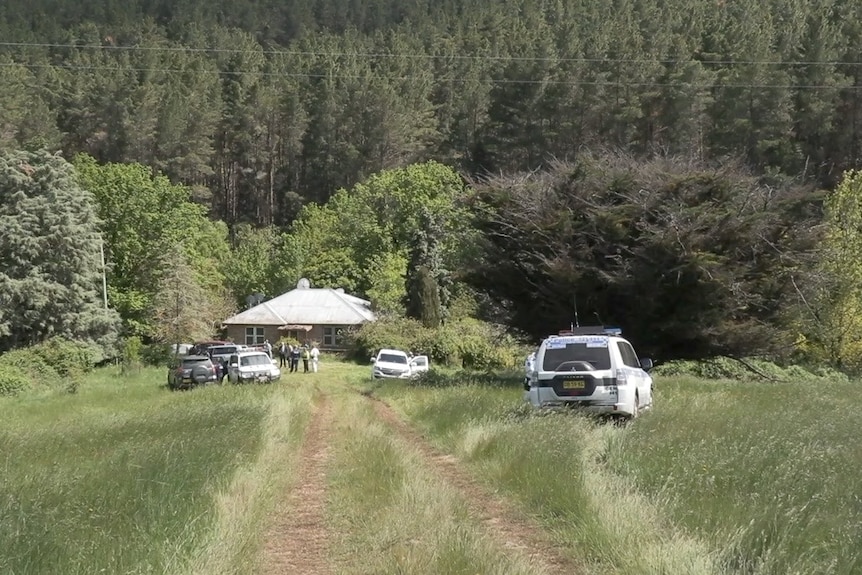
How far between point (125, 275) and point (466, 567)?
5784 cm

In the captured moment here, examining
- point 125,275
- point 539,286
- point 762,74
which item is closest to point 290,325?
point 125,275

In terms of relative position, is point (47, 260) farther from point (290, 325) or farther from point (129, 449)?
point (129, 449)

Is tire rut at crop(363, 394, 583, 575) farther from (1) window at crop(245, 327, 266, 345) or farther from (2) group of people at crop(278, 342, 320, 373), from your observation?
(1) window at crop(245, 327, 266, 345)

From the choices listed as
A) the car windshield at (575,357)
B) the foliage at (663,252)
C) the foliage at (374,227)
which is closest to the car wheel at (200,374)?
the foliage at (663,252)

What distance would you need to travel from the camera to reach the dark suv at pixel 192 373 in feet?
115

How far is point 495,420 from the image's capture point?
1587cm

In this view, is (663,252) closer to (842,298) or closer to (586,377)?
(586,377)

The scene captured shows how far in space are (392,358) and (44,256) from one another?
70.2ft

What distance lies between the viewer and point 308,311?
62.8m

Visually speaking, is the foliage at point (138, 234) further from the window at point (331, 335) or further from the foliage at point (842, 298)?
the foliage at point (842, 298)

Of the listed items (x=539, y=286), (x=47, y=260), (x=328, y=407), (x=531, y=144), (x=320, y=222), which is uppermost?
(x=531, y=144)

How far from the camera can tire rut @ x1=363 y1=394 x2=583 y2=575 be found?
7.62m

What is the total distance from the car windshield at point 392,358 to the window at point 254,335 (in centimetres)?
2399

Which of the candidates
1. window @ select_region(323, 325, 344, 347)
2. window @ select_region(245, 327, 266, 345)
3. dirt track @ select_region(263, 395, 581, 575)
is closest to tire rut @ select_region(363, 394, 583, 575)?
dirt track @ select_region(263, 395, 581, 575)
